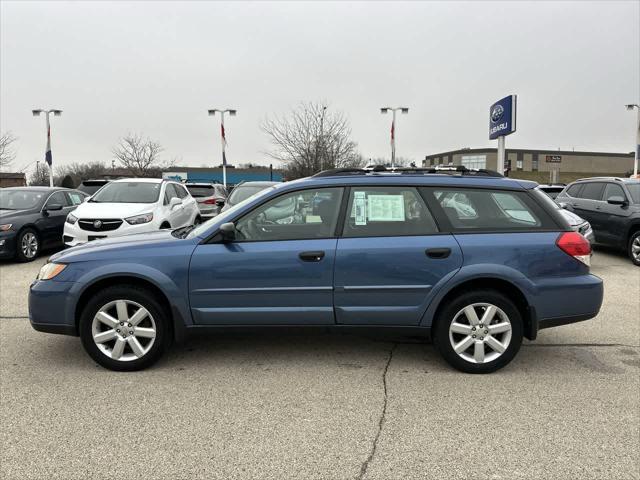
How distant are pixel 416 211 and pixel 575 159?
115m

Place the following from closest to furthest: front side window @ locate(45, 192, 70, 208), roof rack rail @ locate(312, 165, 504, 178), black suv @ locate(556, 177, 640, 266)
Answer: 1. roof rack rail @ locate(312, 165, 504, 178)
2. black suv @ locate(556, 177, 640, 266)
3. front side window @ locate(45, 192, 70, 208)

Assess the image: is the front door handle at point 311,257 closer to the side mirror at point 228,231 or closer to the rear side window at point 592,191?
the side mirror at point 228,231

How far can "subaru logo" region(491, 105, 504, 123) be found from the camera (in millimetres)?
15805

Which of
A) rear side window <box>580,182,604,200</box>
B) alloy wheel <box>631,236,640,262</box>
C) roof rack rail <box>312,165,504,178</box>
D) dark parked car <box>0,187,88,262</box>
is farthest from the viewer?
rear side window <box>580,182,604,200</box>

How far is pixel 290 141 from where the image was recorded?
88.9ft

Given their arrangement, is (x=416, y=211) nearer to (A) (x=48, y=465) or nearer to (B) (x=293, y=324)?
(B) (x=293, y=324)

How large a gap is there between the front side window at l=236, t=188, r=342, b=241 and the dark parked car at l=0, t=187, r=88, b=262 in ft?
23.3

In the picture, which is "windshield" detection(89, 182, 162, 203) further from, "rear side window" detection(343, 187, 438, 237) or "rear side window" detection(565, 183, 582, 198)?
"rear side window" detection(565, 183, 582, 198)

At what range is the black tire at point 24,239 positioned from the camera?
8992 millimetres

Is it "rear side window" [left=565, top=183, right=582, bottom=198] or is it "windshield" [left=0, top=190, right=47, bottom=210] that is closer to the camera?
"windshield" [left=0, top=190, right=47, bottom=210]

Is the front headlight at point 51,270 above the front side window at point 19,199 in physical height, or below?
below

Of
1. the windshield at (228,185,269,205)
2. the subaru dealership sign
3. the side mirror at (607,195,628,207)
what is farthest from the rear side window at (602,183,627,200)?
the windshield at (228,185,269,205)

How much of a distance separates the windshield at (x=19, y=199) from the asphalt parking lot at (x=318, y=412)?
242 inches

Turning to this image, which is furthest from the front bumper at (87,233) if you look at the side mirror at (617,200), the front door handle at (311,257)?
the side mirror at (617,200)
